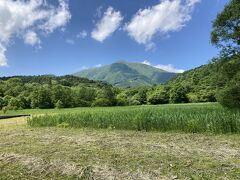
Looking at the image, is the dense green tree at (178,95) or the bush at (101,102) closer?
the dense green tree at (178,95)

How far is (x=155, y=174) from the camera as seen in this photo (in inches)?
253

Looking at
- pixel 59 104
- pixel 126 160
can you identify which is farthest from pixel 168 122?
pixel 59 104

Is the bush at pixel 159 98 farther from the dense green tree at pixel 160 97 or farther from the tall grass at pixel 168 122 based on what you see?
the tall grass at pixel 168 122

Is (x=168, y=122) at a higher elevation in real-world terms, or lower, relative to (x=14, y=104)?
lower

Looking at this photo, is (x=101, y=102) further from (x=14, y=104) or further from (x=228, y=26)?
(x=228, y=26)

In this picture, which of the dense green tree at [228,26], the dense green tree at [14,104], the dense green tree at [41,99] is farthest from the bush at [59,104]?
the dense green tree at [228,26]

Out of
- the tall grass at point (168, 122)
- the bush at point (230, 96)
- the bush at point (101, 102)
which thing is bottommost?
the tall grass at point (168, 122)

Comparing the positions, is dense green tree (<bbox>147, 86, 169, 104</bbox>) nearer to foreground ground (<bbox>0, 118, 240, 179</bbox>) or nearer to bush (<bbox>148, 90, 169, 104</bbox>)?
bush (<bbox>148, 90, 169, 104</bbox>)

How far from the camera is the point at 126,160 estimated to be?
7.76 m

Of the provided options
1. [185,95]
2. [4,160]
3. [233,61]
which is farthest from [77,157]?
[185,95]

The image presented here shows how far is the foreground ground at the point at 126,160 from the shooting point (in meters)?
6.55

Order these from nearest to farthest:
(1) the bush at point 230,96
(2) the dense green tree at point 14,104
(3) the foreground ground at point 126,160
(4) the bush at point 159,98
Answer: (3) the foreground ground at point 126,160, (1) the bush at point 230,96, (2) the dense green tree at point 14,104, (4) the bush at point 159,98

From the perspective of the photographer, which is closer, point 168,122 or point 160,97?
point 168,122

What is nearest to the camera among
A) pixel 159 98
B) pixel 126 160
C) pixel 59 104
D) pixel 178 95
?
pixel 126 160
